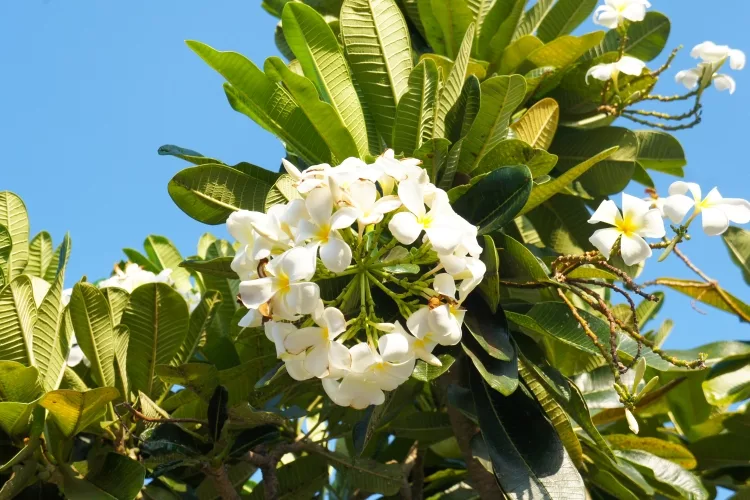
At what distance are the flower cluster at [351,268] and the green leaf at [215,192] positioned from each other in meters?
0.29

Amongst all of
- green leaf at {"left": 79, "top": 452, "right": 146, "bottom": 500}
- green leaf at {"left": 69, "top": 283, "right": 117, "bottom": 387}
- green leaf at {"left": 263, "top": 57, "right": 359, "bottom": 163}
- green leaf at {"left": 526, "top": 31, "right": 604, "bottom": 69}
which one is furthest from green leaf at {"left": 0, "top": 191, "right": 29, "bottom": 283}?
green leaf at {"left": 526, "top": 31, "right": 604, "bottom": 69}

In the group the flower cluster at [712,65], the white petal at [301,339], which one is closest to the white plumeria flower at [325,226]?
the white petal at [301,339]

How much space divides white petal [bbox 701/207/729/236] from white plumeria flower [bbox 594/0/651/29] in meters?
0.80

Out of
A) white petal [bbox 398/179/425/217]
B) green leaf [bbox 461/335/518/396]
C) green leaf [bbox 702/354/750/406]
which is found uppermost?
white petal [bbox 398/179/425/217]

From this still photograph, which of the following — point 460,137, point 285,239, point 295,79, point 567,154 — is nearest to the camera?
point 285,239

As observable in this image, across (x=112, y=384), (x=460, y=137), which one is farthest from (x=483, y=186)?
(x=112, y=384)

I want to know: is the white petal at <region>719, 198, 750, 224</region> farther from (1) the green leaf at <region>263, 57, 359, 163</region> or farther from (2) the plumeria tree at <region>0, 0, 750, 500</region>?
(1) the green leaf at <region>263, 57, 359, 163</region>

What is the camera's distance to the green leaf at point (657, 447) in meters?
→ 2.21

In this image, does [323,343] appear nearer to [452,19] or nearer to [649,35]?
[452,19]

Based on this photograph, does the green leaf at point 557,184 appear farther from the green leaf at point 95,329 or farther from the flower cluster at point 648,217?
the green leaf at point 95,329

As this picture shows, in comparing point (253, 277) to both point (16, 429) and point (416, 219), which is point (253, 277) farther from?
point (16, 429)

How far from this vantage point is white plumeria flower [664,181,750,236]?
62.1 inches

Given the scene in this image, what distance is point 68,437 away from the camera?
70.8 inches

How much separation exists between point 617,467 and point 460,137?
2.80 feet
